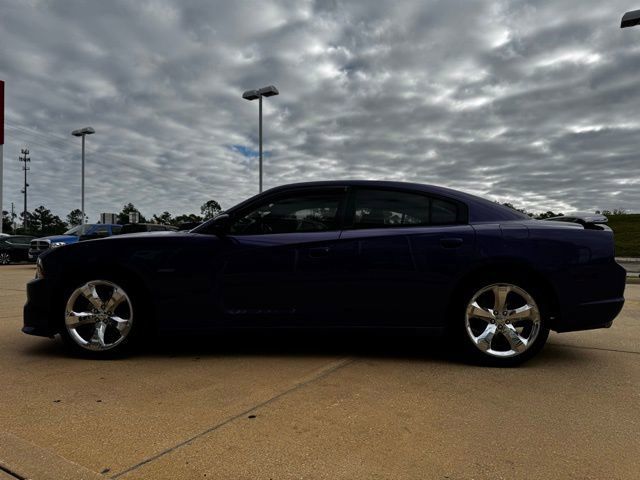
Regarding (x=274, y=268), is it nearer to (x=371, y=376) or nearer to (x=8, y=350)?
(x=371, y=376)

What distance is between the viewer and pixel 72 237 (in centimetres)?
1781

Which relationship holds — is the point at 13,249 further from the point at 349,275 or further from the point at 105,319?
the point at 349,275

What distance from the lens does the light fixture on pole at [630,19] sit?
1058 cm

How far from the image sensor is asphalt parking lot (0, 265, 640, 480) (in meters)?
2.08

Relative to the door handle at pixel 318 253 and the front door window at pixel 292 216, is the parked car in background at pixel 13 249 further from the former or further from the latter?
the door handle at pixel 318 253

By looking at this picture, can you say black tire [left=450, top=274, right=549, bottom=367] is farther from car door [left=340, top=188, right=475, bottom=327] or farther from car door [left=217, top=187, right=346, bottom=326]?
car door [left=217, top=187, right=346, bottom=326]

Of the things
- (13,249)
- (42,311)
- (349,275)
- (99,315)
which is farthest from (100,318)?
(13,249)

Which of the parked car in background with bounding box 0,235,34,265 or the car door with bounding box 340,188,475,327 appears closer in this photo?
the car door with bounding box 340,188,475,327

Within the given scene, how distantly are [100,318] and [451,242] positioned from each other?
2860 mm

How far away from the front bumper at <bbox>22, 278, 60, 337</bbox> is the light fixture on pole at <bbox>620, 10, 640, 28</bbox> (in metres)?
12.6

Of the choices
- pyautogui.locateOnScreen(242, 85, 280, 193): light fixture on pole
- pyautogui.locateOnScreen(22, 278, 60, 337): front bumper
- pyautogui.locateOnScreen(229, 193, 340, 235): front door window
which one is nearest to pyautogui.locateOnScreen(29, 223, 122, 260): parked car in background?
pyautogui.locateOnScreen(242, 85, 280, 193): light fixture on pole

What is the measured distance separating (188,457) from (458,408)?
5.02ft

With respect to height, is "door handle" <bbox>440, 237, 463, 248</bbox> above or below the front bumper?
above

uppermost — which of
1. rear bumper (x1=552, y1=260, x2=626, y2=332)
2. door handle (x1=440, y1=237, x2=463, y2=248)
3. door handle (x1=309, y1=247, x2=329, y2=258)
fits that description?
door handle (x1=440, y1=237, x2=463, y2=248)
